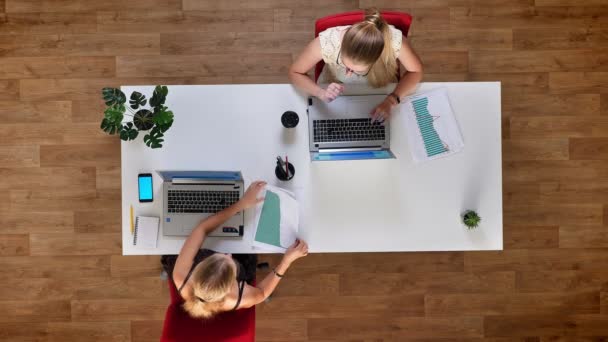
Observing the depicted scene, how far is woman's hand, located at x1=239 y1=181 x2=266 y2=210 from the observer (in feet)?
6.45

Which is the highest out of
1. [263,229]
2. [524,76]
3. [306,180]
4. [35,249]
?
[524,76]

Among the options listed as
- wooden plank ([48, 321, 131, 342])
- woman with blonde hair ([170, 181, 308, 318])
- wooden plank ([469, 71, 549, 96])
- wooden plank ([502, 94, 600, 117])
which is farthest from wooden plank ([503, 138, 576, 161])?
wooden plank ([48, 321, 131, 342])

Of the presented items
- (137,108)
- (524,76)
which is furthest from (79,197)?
(524,76)

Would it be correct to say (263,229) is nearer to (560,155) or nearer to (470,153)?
(470,153)

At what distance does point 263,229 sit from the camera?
203 cm

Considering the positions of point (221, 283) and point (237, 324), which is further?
point (237, 324)

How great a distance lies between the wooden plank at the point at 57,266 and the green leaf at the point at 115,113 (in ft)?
4.35

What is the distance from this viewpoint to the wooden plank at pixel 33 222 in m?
2.85

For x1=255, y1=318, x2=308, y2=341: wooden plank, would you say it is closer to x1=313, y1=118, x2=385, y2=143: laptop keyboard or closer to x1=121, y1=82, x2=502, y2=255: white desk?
x1=121, y1=82, x2=502, y2=255: white desk

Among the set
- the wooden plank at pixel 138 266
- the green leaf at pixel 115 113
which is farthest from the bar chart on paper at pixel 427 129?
the wooden plank at pixel 138 266

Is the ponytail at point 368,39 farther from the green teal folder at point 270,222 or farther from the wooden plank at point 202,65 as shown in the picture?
the wooden plank at point 202,65

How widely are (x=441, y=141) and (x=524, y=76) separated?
1.25 metres

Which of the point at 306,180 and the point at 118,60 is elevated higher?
the point at 118,60

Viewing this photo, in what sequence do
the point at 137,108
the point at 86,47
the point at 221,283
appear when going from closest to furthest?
the point at 221,283
the point at 137,108
the point at 86,47
